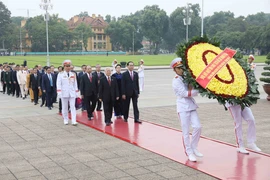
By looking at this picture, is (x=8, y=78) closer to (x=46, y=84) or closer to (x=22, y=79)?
(x=22, y=79)

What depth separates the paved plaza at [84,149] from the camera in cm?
596

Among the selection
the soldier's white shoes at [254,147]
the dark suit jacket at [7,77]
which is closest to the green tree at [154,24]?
the dark suit jacket at [7,77]

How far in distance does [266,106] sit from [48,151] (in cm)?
864

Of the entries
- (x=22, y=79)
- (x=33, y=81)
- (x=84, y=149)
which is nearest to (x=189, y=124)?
(x=84, y=149)

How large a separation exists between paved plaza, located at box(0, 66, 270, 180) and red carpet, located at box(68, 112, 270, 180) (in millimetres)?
240

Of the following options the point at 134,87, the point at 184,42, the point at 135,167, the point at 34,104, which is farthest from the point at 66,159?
the point at 34,104

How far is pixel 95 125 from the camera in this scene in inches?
397

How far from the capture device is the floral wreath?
19.7ft

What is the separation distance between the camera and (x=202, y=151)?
7.16 meters

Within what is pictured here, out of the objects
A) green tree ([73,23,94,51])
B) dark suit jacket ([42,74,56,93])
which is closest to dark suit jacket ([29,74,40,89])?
dark suit jacket ([42,74,56,93])

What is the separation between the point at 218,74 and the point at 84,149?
3213mm

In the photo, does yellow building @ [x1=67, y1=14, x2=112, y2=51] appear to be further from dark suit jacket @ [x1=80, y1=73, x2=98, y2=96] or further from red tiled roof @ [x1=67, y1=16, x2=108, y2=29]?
dark suit jacket @ [x1=80, y1=73, x2=98, y2=96]

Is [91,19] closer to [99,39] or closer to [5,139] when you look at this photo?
[99,39]

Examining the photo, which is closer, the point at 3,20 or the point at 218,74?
the point at 218,74
